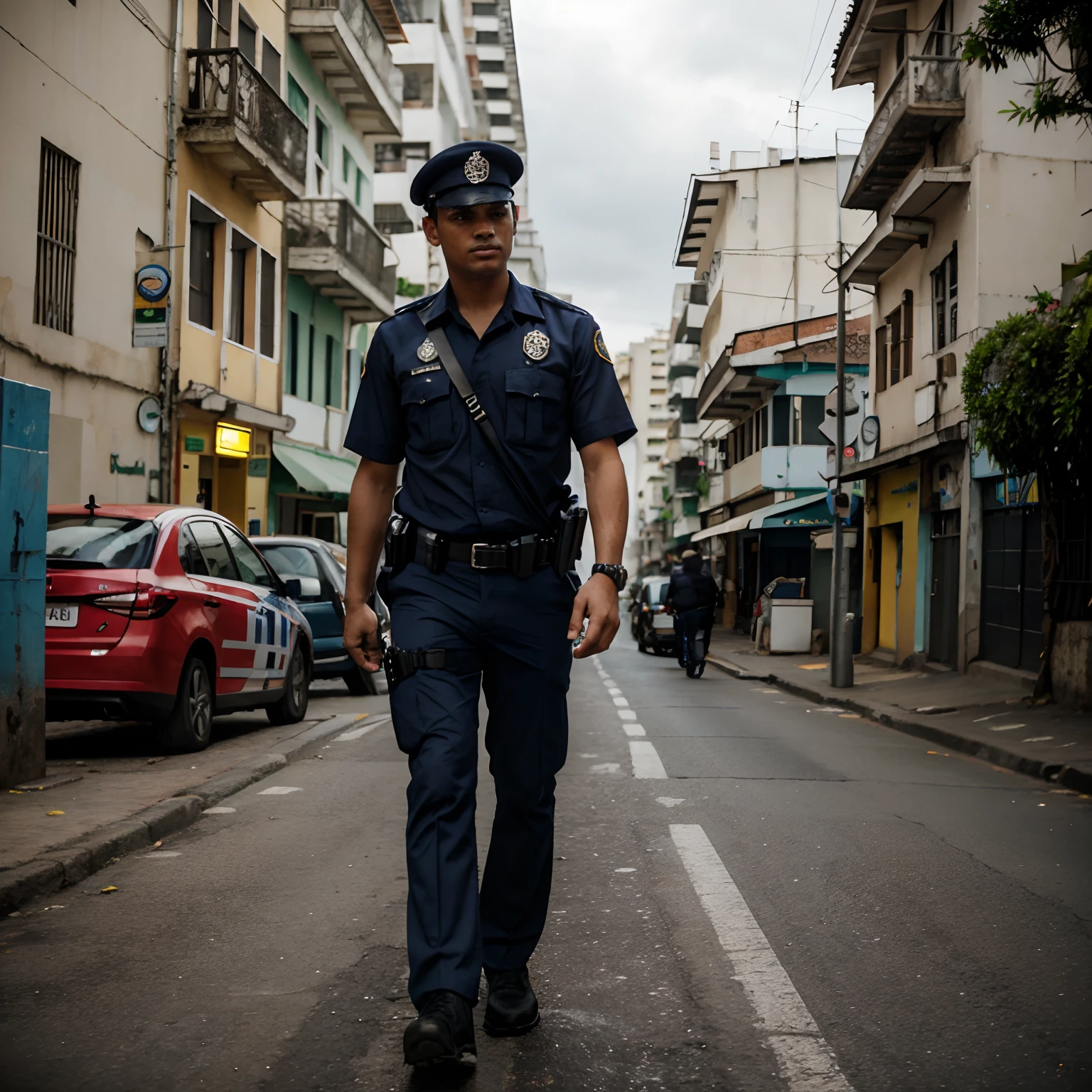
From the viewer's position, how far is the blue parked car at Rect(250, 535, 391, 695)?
49.5ft

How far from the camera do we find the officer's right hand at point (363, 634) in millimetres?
3701

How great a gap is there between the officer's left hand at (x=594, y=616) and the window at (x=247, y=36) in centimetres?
2179

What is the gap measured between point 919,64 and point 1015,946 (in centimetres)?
1862

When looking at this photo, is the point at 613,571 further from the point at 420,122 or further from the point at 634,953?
the point at 420,122

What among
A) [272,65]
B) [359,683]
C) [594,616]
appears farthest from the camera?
[272,65]

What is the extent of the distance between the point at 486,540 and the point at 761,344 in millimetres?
35808

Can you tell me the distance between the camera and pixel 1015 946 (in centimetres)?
466

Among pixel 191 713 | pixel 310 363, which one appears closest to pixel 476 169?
pixel 191 713

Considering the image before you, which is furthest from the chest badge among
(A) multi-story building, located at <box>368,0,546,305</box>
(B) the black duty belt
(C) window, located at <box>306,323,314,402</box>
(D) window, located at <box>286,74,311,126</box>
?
(A) multi-story building, located at <box>368,0,546,305</box>

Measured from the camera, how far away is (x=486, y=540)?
11.7 feet

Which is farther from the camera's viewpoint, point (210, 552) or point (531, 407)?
point (210, 552)

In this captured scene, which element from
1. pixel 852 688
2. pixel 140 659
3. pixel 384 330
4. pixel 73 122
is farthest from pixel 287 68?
pixel 384 330

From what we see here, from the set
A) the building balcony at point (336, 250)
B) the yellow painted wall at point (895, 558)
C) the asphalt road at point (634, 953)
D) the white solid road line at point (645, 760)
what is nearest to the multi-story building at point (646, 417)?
the building balcony at point (336, 250)

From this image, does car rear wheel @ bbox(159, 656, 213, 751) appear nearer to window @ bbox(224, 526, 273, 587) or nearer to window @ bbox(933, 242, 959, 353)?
window @ bbox(224, 526, 273, 587)
